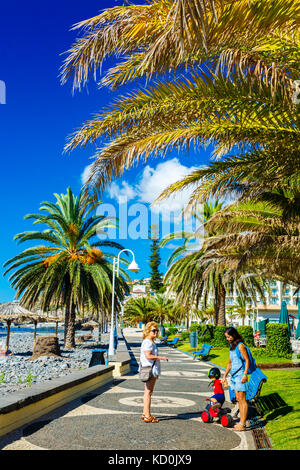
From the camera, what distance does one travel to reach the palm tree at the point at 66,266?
2178 centimetres

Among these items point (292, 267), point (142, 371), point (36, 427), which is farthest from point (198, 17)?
point (292, 267)

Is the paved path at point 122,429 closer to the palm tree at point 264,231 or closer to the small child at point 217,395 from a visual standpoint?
the small child at point 217,395

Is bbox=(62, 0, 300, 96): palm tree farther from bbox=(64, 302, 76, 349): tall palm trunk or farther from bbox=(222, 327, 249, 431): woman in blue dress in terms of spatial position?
bbox=(64, 302, 76, 349): tall palm trunk

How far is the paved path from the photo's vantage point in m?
5.05

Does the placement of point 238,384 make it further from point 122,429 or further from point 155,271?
point 155,271

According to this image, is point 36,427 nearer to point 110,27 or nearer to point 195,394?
point 195,394

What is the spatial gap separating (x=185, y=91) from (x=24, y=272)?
59.4ft

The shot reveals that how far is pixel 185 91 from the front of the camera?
20.7 feet

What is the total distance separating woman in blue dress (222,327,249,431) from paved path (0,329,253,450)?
0.28 meters

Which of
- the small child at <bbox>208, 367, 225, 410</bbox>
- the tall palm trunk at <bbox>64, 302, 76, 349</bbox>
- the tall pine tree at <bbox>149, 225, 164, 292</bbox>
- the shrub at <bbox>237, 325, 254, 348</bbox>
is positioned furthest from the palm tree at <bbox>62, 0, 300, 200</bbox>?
the tall pine tree at <bbox>149, 225, 164, 292</bbox>

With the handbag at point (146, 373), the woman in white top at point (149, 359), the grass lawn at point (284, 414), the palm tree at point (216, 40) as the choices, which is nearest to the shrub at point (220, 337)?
the grass lawn at point (284, 414)

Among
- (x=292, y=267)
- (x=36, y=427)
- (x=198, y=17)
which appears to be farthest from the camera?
(x=292, y=267)

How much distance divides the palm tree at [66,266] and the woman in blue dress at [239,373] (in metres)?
15.6

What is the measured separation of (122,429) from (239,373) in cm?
190
